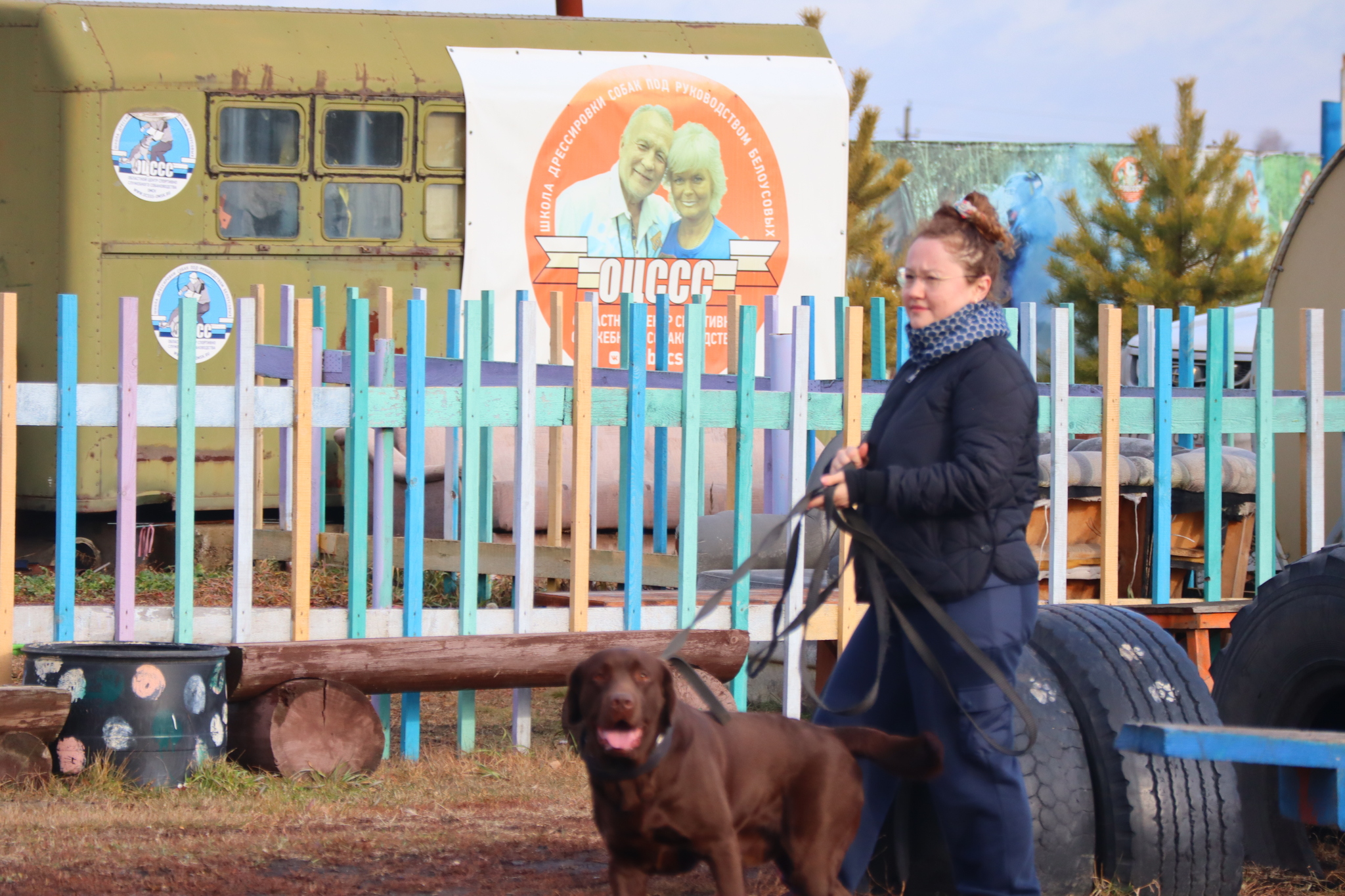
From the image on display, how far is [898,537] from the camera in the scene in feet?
11.4

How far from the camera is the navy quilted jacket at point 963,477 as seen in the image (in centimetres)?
335

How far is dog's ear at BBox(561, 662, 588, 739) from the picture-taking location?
3.20m

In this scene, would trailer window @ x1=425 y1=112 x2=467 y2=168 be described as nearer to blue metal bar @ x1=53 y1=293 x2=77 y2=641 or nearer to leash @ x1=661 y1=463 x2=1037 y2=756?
blue metal bar @ x1=53 y1=293 x2=77 y2=641

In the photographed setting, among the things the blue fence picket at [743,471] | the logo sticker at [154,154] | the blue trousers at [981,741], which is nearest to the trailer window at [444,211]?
the logo sticker at [154,154]

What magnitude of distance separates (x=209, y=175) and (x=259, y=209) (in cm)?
40

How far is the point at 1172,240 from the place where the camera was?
84.7ft

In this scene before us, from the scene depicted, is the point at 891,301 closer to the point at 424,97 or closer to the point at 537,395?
the point at 424,97

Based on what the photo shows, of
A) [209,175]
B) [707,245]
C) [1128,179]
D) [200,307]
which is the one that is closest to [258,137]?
[209,175]

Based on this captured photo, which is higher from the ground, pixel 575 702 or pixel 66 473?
pixel 66 473

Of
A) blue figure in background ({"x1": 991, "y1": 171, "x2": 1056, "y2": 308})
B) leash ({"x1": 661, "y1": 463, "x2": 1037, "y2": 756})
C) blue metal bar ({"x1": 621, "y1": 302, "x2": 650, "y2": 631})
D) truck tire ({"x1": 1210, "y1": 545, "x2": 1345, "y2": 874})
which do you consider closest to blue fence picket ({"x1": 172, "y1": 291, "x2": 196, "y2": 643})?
blue metal bar ({"x1": 621, "y1": 302, "x2": 650, "y2": 631})

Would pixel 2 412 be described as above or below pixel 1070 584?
above

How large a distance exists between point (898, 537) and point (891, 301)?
70.6 feet

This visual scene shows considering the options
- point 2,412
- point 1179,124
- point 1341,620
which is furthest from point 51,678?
point 1179,124

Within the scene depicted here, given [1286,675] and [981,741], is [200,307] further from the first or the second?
[981,741]
